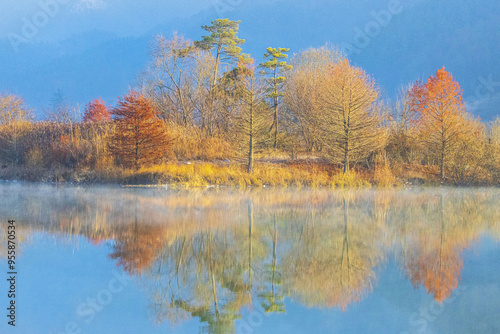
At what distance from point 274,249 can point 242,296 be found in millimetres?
2713

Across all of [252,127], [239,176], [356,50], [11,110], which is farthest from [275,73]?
[356,50]

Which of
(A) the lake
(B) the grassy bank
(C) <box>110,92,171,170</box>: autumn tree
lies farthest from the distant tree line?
(A) the lake

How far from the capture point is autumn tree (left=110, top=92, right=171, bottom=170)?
25.8 metres

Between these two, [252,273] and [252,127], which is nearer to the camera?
[252,273]

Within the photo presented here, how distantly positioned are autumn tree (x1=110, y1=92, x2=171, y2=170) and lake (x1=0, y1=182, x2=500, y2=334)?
1258 centimetres

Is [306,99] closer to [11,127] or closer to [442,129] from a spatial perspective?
[442,129]

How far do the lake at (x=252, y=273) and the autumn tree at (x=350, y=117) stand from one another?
13.3 m

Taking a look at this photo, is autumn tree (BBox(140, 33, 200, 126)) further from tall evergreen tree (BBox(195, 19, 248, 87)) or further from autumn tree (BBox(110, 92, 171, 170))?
autumn tree (BBox(110, 92, 171, 170))

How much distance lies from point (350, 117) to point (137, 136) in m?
11.8

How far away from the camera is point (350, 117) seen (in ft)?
86.9

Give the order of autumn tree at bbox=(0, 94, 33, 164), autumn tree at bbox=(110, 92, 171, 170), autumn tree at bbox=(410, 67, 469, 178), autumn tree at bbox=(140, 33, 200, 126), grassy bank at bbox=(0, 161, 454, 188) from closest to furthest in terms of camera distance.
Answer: grassy bank at bbox=(0, 161, 454, 188) → autumn tree at bbox=(110, 92, 171, 170) → autumn tree at bbox=(410, 67, 469, 178) → autumn tree at bbox=(0, 94, 33, 164) → autumn tree at bbox=(140, 33, 200, 126)

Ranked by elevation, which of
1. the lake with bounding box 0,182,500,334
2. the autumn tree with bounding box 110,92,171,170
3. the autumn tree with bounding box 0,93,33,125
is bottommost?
the lake with bounding box 0,182,500,334

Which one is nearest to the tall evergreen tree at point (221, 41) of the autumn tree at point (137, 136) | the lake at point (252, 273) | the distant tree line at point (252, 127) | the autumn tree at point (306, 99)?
the distant tree line at point (252, 127)

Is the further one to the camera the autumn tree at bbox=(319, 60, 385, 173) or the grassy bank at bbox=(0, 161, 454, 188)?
the autumn tree at bbox=(319, 60, 385, 173)
